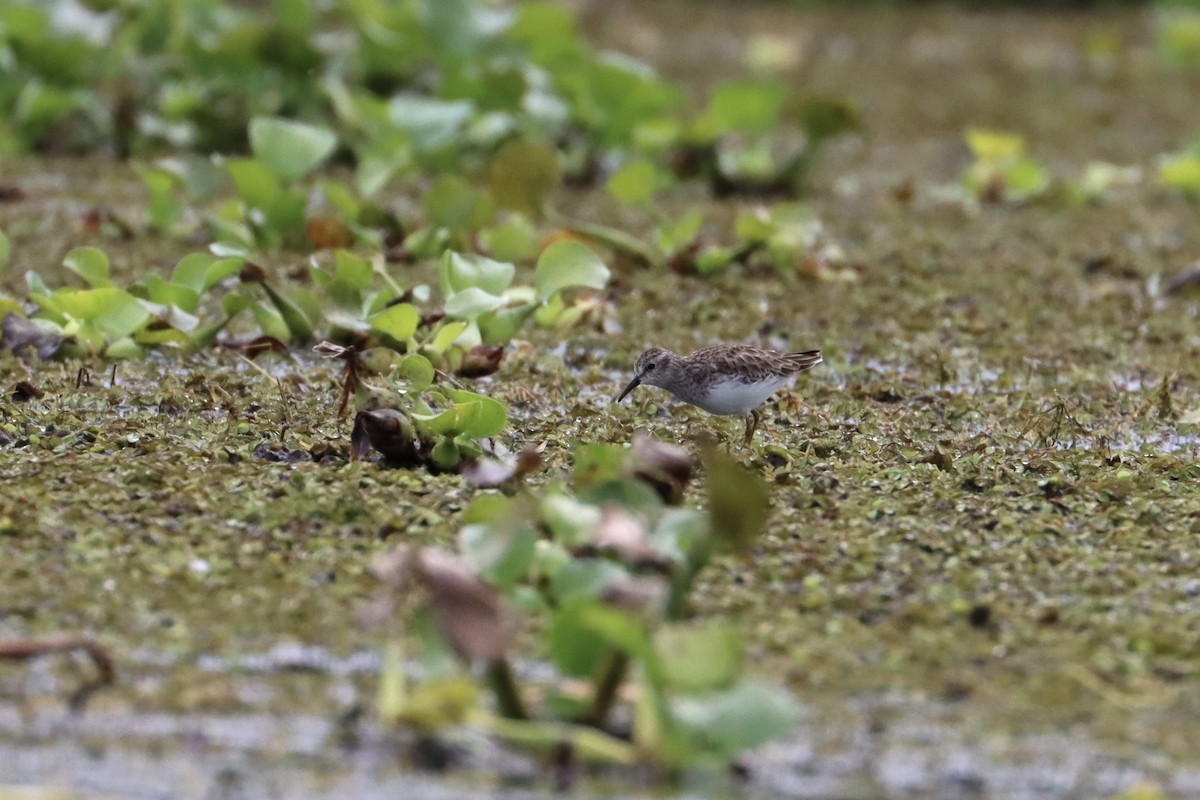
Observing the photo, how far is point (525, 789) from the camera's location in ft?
Answer: 7.34

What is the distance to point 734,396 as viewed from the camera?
12.1 ft

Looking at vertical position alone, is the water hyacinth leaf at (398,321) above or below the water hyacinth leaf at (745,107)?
below

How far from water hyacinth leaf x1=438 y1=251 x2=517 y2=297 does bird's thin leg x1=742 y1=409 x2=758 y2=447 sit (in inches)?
24.5

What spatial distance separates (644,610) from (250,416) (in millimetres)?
1463

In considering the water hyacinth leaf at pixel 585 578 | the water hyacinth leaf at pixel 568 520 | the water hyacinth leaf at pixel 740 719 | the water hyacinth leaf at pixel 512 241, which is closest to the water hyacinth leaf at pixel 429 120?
the water hyacinth leaf at pixel 512 241

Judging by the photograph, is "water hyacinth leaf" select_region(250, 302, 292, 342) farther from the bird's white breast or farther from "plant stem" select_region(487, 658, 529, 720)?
"plant stem" select_region(487, 658, 529, 720)

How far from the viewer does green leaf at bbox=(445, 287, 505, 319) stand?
3988 millimetres

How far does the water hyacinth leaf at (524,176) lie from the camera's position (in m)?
5.03

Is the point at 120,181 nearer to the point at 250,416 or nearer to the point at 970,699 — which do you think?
the point at 250,416

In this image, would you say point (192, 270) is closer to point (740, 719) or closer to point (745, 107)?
point (740, 719)

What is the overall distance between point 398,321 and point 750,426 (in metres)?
A: 0.74

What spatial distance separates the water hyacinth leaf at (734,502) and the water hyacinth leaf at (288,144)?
2600 millimetres

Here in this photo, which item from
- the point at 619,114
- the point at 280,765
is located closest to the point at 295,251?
the point at 619,114

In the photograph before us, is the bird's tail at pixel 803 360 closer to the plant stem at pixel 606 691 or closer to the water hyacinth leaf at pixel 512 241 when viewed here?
the water hyacinth leaf at pixel 512 241
